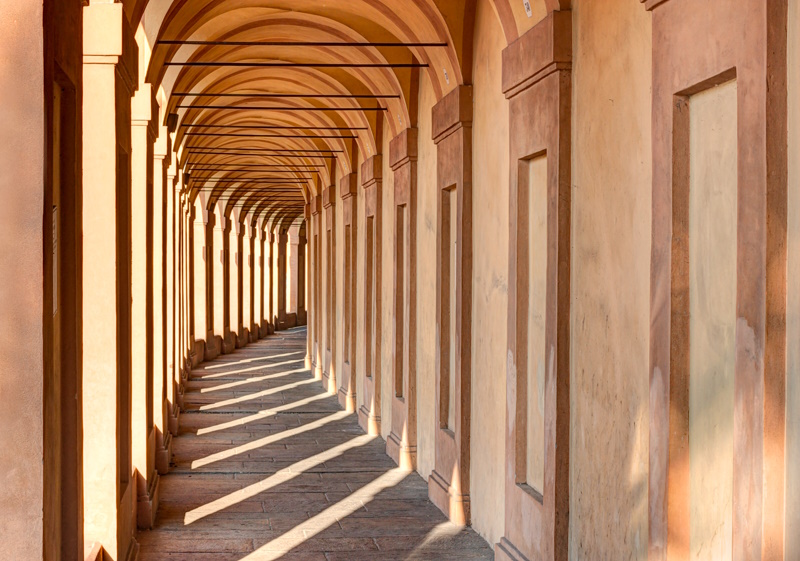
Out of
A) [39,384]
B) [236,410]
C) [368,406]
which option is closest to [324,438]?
[368,406]

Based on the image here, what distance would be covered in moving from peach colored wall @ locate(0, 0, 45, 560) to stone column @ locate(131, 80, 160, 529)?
6.40m

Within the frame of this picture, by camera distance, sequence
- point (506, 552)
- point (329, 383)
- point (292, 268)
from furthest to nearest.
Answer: point (292, 268), point (329, 383), point (506, 552)

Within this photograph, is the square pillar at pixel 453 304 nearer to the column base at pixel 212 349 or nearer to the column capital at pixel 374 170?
the column capital at pixel 374 170

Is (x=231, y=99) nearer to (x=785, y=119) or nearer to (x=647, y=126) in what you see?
(x=647, y=126)

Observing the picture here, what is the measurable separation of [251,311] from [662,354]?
Answer: 39319 mm

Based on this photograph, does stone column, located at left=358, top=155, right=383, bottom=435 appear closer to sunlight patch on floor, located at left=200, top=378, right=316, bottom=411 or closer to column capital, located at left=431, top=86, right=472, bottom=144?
sunlight patch on floor, located at left=200, top=378, right=316, bottom=411

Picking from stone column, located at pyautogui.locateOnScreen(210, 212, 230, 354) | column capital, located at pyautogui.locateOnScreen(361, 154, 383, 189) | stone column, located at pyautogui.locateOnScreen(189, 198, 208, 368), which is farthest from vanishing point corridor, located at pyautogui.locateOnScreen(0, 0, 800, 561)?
stone column, located at pyautogui.locateOnScreen(210, 212, 230, 354)

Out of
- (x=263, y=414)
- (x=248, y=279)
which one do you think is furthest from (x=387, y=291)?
(x=248, y=279)

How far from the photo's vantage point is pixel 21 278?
3898mm

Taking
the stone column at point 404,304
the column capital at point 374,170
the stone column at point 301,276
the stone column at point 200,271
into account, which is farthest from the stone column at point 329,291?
the stone column at point 301,276

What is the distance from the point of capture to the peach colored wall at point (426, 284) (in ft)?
41.2

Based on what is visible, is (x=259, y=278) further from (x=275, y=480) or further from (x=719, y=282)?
(x=719, y=282)

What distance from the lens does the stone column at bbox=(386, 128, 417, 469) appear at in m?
13.8

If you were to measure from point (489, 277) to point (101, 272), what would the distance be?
3766mm
